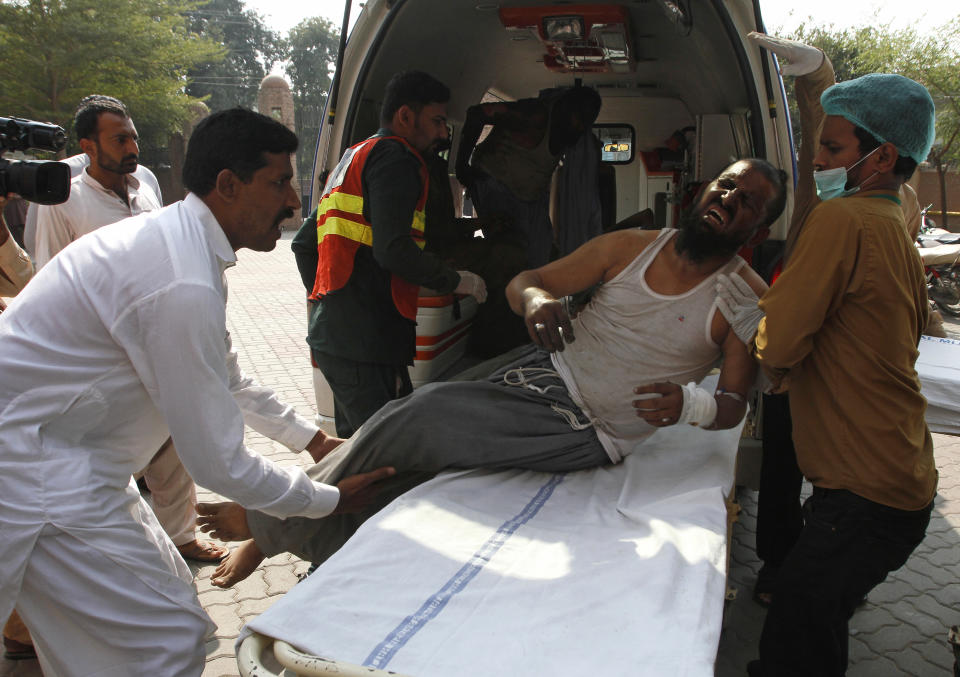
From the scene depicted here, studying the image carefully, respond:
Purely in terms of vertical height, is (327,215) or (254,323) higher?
(327,215)

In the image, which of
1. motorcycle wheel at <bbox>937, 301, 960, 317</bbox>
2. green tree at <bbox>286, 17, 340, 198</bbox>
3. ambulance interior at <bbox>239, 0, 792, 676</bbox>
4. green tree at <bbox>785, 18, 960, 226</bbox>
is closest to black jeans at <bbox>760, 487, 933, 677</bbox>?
ambulance interior at <bbox>239, 0, 792, 676</bbox>

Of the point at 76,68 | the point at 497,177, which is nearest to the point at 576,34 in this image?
the point at 497,177

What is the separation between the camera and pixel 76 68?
64.2ft

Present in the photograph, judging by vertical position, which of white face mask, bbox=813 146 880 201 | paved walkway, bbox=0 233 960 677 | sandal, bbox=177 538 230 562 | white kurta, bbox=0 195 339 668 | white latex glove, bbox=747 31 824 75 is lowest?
paved walkway, bbox=0 233 960 677

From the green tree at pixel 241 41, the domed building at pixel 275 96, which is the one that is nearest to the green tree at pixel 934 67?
the domed building at pixel 275 96

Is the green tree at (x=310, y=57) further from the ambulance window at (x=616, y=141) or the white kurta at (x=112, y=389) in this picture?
the white kurta at (x=112, y=389)

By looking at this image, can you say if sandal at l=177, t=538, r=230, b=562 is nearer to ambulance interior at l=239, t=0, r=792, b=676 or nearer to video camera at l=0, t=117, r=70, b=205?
ambulance interior at l=239, t=0, r=792, b=676

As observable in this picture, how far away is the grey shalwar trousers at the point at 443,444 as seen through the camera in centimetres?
238

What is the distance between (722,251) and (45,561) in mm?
2191

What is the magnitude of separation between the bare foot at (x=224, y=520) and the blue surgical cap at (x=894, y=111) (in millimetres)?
1995

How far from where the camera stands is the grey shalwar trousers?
2.38 m

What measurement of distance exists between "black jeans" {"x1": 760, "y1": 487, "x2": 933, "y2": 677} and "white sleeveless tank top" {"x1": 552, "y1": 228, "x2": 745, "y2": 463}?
0.72 meters

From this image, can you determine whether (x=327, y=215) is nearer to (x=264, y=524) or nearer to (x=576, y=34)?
(x=264, y=524)

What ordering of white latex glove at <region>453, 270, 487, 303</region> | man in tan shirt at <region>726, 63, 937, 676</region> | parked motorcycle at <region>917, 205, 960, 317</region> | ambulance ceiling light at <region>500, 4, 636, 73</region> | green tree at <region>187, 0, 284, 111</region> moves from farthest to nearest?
green tree at <region>187, 0, 284, 111</region> → parked motorcycle at <region>917, 205, 960, 317</region> → ambulance ceiling light at <region>500, 4, 636, 73</region> → white latex glove at <region>453, 270, 487, 303</region> → man in tan shirt at <region>726, 63, 937, 676</region>
